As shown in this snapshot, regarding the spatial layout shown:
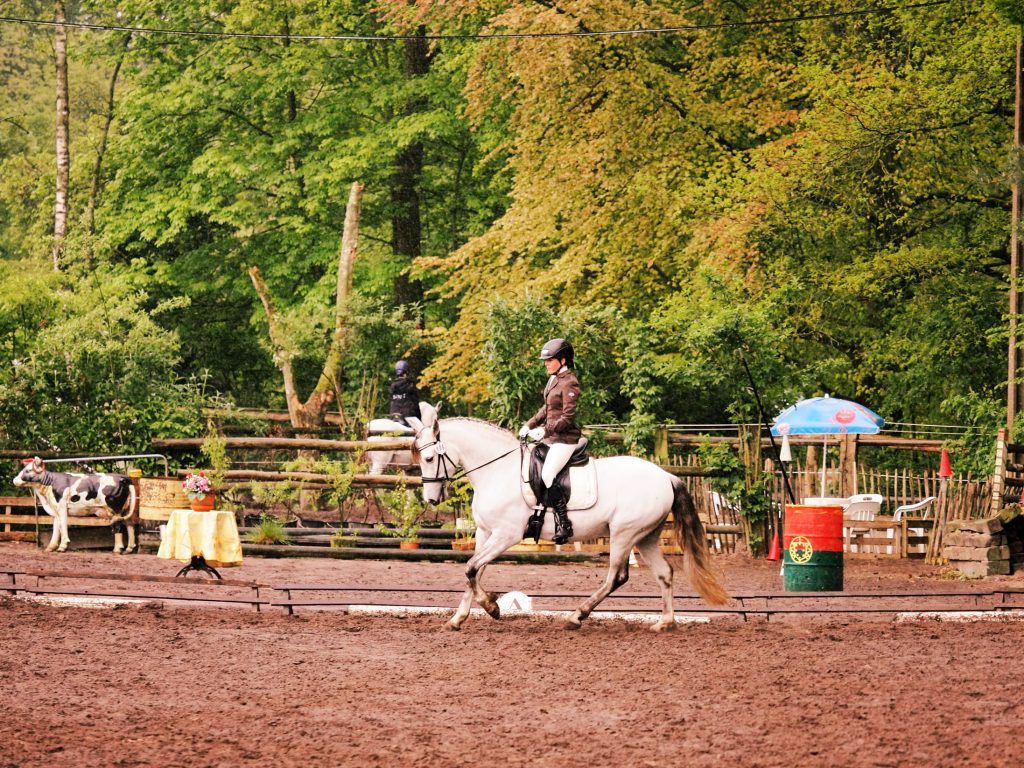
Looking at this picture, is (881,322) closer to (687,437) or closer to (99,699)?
(687,437)

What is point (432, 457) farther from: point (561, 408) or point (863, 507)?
point (863, 507)

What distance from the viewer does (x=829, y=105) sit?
25516 millimetres

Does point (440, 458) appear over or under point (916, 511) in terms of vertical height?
over

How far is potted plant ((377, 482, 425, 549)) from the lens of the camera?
20.7 meters

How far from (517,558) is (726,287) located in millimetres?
6291

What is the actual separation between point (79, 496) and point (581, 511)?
32.3 feet

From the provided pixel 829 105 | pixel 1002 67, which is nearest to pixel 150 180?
pixel 829 105

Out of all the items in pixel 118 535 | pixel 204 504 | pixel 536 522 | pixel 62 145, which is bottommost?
pixel 118 535

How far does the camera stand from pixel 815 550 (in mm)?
15625

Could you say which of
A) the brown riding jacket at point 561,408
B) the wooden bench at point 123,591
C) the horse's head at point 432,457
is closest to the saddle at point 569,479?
the brown riding jacket at point 561,408

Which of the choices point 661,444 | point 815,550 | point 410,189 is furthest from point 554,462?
point 410,189

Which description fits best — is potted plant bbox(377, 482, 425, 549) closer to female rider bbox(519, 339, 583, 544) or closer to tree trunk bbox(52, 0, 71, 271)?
female rider bbox(519, 339, 583, 544)

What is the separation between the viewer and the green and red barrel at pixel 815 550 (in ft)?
51.3

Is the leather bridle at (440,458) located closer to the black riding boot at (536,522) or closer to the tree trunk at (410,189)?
the black riding boot at (536,522)
